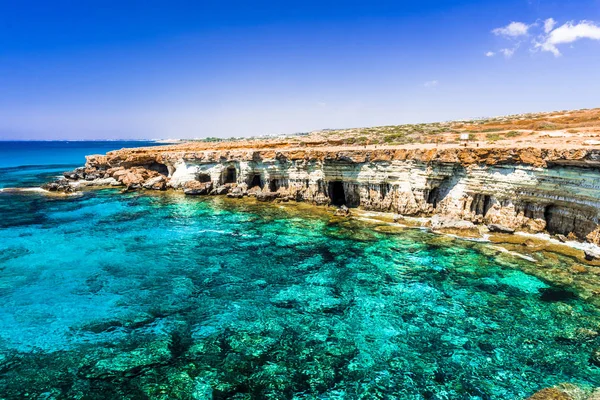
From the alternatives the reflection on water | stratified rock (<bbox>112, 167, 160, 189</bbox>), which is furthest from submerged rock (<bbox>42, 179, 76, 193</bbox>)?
the reflection on water

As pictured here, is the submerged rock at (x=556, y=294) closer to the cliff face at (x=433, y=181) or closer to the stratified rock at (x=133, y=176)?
the cliff face at (x=433, y=181)

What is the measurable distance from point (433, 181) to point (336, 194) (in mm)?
11867

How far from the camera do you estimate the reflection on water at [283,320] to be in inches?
451

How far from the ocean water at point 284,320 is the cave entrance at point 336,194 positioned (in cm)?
1008

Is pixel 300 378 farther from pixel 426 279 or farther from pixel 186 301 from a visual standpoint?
pixel 426 279

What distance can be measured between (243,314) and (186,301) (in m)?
3.30

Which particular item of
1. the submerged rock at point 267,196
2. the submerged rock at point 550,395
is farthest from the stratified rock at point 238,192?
the submerged rock at point 550,395

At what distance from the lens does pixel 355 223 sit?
28781mm

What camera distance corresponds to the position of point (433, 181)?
1134 inches

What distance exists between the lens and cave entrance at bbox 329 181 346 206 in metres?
35.9

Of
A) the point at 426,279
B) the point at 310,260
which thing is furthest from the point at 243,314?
the point at 426,279

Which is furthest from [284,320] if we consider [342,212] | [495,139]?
[495,139]

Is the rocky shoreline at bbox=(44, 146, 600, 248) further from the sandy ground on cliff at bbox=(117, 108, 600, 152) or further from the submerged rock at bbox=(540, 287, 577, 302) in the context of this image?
the submerged rock at bbox=(540, 287, 577, 302)

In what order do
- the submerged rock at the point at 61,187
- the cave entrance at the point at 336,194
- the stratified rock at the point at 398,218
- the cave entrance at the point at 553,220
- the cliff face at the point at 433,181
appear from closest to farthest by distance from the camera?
the cliff face at the point at 433,181, the cave entrance at the point at 553,220, the stratified rock at the point at 398,218, the cave entrance at the point at 336,194, the submerged rock at the point at 61,187
